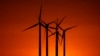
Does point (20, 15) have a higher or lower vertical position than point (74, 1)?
lower

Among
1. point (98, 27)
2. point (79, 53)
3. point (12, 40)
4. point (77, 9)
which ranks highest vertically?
point (77, 9)

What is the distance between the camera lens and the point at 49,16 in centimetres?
216

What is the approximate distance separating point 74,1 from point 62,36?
1.49ft

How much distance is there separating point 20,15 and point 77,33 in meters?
0.70

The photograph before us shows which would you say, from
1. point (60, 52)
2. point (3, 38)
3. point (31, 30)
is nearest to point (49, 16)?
point (31, 30)

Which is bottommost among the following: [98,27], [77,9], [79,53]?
[79,53]

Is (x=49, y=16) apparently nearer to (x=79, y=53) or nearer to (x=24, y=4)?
(x=24, y=4)

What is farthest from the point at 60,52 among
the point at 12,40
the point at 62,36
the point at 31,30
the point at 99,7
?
the point at 99,7

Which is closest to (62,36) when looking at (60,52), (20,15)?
(60,52)

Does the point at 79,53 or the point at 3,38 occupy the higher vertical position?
the point at 3,38

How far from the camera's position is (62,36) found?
210 centimetres

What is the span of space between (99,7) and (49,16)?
1.99 ft

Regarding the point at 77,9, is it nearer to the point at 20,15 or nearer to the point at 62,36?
the point at 62,36

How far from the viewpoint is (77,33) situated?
2170 mm
